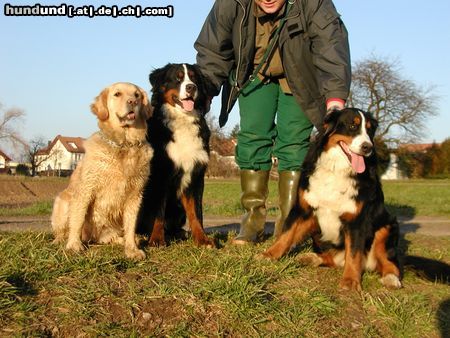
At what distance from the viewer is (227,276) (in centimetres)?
341

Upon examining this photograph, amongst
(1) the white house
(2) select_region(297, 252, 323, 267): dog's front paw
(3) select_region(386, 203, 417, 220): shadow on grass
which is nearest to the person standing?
(2) select_region(297, 252, 323, 267): dog's front paw

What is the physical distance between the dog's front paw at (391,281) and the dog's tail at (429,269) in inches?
16.5

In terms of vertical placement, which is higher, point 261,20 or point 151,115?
point 261,20

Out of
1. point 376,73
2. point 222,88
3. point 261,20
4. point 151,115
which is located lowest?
point 151,115

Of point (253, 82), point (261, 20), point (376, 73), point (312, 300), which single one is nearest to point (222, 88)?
point (253, 82)

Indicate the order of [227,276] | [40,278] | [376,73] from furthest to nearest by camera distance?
[376,73], [227,276], [40,278]

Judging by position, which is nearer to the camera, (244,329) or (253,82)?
(244,329)

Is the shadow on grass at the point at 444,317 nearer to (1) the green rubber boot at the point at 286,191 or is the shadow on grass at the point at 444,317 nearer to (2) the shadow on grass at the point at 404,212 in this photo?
(1) the green rubber boot at the point at 286,191

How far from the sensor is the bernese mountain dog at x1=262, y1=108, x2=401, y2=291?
4109 mm

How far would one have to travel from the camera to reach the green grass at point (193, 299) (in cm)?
278

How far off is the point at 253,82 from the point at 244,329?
120 inches

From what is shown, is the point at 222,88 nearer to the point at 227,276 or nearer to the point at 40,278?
the point at 227,276

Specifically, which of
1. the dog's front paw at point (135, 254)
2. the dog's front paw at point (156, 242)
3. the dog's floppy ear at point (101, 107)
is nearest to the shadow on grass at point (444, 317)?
the dog's front paw at point (135, 254)

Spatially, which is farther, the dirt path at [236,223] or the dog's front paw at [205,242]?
the dirt path at [236,223]
